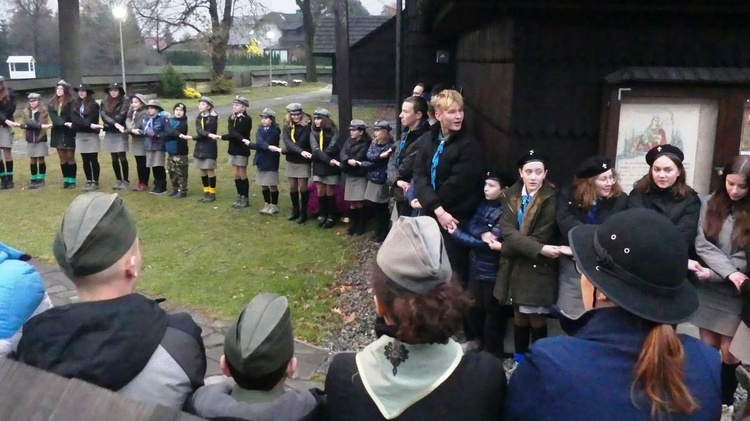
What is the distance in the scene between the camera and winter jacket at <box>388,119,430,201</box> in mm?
6676

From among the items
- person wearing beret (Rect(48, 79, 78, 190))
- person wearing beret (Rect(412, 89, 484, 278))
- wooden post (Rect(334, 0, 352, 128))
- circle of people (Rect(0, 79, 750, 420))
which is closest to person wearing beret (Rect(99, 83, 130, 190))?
person wearing beret (Rect(48, 79, 78, 190))

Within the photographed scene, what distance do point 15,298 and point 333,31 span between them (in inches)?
974

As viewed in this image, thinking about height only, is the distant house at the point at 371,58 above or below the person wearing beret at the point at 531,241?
above

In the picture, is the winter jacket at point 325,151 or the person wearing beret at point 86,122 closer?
the winter jacket at point 325,151

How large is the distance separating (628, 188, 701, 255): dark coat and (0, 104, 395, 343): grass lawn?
9.08 ft

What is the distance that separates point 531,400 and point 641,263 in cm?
50

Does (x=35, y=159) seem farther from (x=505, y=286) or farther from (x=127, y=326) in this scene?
(x=127, y=326)

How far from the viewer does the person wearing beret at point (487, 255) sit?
5105mm

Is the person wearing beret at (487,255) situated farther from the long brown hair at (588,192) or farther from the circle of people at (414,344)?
the circle of people at (414,344)

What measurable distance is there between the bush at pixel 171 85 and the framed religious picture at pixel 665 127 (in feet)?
102

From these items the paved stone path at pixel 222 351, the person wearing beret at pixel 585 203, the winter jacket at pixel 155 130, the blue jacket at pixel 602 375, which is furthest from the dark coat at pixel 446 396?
the winter jacket at pixel 155 130

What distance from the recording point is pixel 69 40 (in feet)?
64.0

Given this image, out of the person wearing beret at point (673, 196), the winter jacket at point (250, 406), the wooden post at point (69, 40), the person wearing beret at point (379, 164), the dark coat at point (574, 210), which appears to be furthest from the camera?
the wooden post at point (69, 40)

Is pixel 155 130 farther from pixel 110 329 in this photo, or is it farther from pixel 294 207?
pixel 110 329
